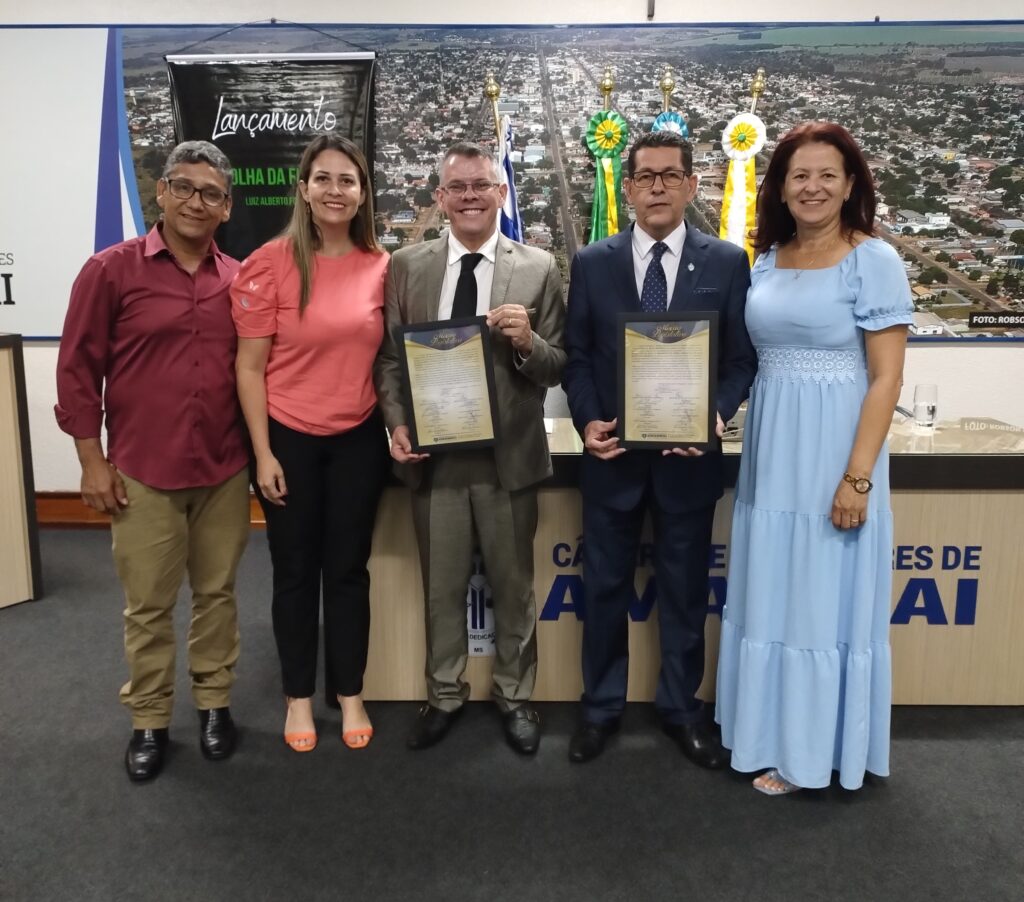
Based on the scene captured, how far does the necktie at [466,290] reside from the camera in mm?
2031

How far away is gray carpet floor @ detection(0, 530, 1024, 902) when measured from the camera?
1.71 metres

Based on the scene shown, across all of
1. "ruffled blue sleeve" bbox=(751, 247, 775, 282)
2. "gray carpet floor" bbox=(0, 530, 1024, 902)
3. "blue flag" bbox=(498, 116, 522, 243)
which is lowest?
"gray carpet floor" bbox=(0, 530, 1024, 902)

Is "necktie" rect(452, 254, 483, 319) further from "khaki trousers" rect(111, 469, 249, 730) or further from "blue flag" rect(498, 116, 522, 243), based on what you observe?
"blue flag" rect(498, 116, 522, 243)

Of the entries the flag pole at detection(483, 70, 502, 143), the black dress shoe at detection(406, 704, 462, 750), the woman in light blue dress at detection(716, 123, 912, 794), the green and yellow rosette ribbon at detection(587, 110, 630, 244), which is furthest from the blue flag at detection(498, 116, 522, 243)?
the black dress shoe at detection(406, 704, 462, 750)

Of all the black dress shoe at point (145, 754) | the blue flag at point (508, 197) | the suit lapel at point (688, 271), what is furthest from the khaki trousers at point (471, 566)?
the blue flag at point (508, 197)

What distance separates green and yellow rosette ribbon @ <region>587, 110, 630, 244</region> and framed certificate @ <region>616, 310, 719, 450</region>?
2316mm

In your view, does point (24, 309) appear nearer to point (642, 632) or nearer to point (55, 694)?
point (55, 694)

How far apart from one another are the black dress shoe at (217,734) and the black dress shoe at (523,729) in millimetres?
761

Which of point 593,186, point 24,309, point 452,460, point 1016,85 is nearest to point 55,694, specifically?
point 452,460

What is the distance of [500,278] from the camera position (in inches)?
79.3

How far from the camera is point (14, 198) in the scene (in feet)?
14.2

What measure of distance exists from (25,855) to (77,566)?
2337 millimetres

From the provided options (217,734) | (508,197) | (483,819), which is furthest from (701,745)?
(508,197)

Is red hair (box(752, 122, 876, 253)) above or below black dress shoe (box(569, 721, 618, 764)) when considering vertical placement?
above
